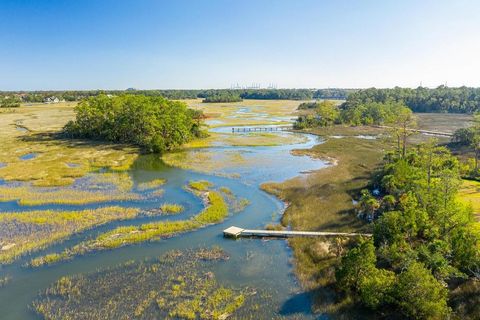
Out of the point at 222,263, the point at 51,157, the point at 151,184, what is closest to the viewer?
the point at 222,263

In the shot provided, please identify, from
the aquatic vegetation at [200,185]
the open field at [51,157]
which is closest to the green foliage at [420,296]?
the aquatic vegetation at [200,185]

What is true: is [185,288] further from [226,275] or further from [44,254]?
[44,254]

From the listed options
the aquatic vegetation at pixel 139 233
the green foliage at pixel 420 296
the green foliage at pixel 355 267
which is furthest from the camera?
the aquatic vegetation at pixel 139 233

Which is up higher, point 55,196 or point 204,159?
point 204,159

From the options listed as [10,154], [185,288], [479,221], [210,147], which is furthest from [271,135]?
[185,288]

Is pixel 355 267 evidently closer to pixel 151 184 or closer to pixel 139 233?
pixel 139 233

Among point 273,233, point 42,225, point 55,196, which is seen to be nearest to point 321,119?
point 273,233

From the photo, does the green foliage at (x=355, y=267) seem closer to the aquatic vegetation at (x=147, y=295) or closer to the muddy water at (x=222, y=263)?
the muddy water at (x=222, y=263)

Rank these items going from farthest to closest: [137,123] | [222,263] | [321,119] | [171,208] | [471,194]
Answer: [321,119] → [137,123] → [171,208] → [471,194] → [222,263]
